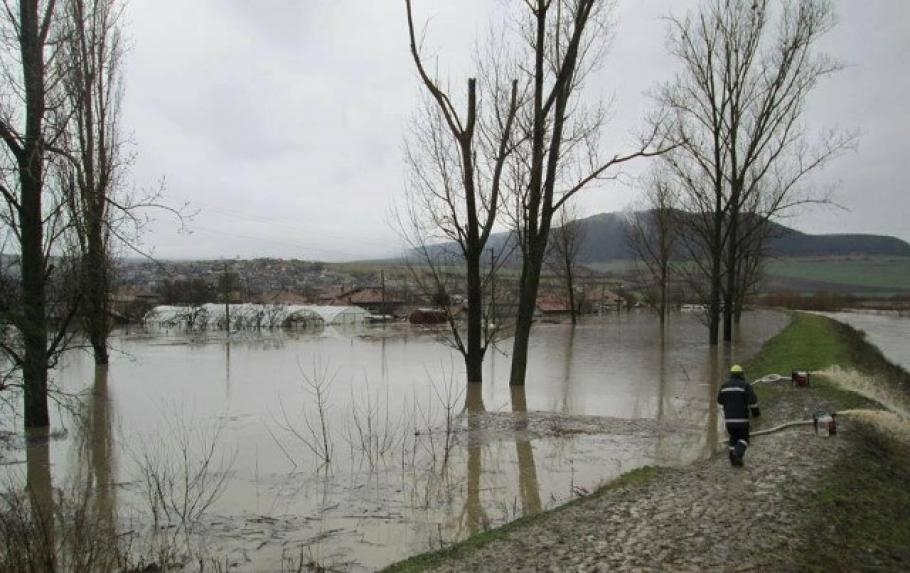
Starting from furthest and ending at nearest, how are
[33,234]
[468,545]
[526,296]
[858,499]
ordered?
[526,296]
[33,234]
[858,499]
[468,545]

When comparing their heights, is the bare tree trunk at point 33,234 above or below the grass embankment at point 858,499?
above

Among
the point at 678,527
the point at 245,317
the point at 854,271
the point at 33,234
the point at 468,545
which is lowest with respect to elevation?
the point at 245,317

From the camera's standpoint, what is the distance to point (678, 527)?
5816mm

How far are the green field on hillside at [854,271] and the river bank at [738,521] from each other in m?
107

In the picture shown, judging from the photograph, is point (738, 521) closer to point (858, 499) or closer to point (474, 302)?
point (858, 499)

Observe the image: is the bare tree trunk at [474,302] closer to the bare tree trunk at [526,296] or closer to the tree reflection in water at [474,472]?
the bare tree trunk at [526,296]

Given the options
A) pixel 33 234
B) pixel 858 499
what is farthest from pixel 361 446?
pixel 858 499

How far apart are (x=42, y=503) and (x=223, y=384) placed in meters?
11.2

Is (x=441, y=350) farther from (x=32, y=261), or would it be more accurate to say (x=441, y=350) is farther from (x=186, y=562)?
(x=186, y=562)

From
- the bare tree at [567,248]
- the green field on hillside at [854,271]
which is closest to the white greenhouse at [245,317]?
the bare tree at [567,248]

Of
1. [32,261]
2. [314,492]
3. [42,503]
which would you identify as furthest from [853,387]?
[32,261]

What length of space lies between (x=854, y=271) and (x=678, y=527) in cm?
13976

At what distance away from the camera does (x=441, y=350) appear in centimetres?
3103

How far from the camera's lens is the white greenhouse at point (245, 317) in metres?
49.2
